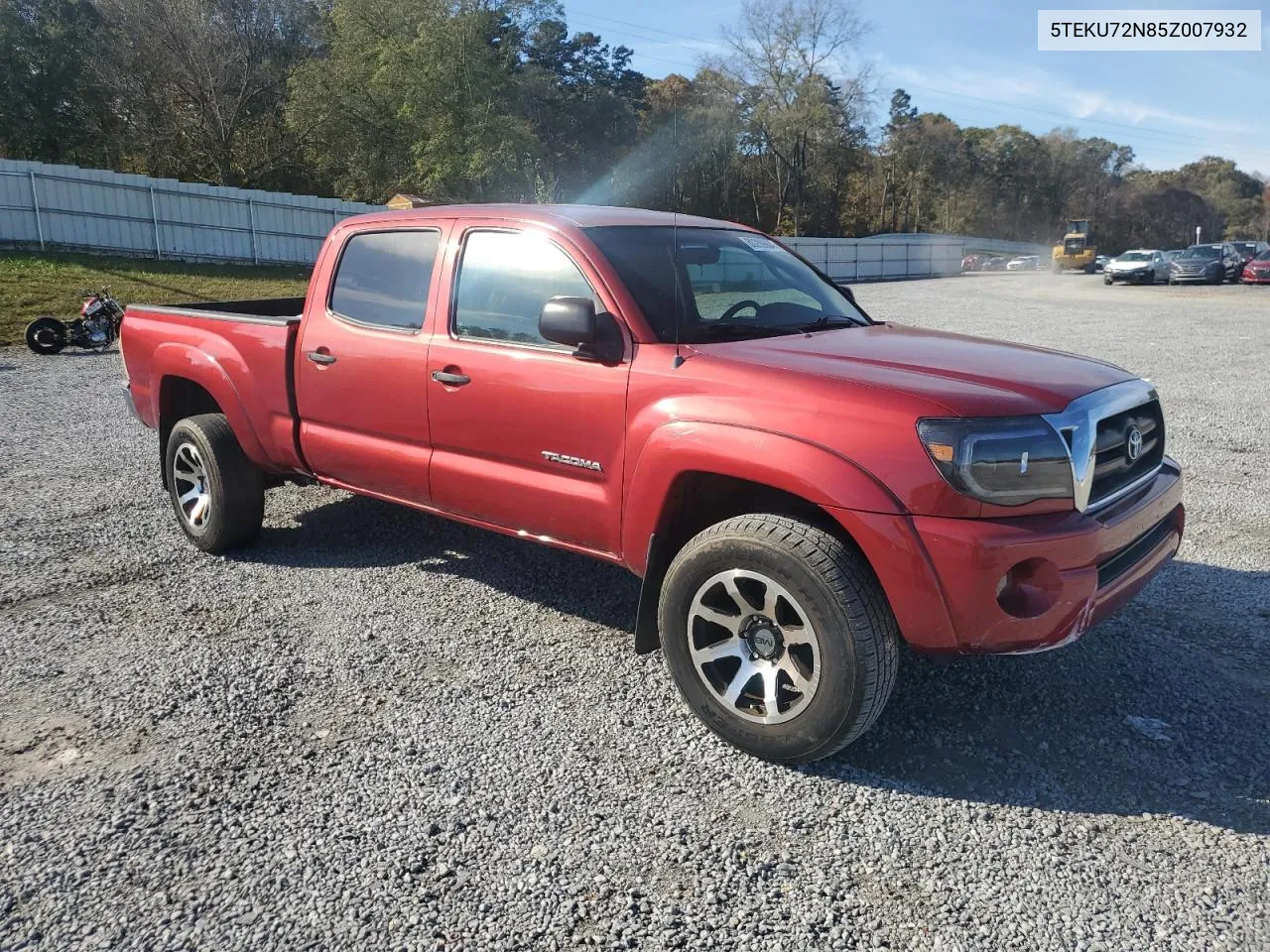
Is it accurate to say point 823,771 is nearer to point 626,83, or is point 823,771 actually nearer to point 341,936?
point 341,936

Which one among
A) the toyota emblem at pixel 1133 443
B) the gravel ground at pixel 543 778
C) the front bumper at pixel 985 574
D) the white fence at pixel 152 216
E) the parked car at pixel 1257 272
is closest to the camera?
the gravel ground at pixel 543 778

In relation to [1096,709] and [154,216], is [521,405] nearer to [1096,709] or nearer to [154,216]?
[1096,709]

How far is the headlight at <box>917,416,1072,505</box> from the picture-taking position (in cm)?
289

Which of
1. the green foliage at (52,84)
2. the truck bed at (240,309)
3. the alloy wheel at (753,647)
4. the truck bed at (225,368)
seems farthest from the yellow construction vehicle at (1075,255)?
the alloy wheel at (753,647)

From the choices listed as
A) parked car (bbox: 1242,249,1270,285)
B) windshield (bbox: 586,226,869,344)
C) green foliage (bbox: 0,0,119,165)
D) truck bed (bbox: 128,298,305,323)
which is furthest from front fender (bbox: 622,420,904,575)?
parked car (bbox: 1242,249,1270,285)

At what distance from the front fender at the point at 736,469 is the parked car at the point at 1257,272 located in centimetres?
3827

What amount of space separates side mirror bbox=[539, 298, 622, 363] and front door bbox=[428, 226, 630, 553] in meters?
0.06

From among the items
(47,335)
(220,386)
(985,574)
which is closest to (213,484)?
(220,386)

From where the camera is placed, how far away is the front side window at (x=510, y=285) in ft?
12.8

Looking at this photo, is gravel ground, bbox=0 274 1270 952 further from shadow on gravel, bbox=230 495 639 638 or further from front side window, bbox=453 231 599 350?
front side window, bbox=453 231 599 350

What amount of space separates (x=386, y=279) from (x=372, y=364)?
46 cm

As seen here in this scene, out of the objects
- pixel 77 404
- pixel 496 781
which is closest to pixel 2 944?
pixel 496 781

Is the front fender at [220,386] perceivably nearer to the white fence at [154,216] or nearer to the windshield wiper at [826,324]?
the windshield wiper at [826,324]

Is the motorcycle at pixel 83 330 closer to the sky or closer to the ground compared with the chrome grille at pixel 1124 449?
closer to the ground
